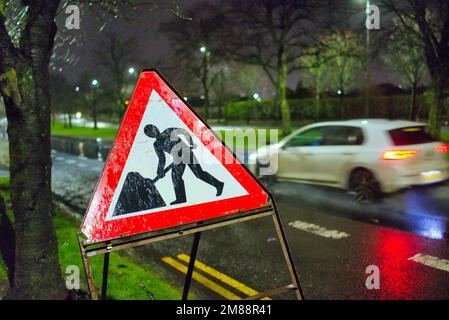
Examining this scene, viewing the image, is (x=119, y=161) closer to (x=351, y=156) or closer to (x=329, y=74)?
(x=351, y=156)

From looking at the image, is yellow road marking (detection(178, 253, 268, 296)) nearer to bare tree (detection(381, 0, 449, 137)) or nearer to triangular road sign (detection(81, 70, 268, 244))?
triangular road sign (detection(81, 70, 268, 244))

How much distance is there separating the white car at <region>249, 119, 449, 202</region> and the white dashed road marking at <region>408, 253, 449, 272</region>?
274cm

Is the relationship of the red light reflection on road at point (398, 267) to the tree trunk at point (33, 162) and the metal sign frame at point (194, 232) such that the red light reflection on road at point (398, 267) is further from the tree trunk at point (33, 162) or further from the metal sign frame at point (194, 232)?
the tree trunk at point (33, 162)

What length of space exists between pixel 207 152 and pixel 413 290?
3.34 m

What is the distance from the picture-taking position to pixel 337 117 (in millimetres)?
42344

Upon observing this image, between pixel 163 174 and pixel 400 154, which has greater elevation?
pixel 163 174

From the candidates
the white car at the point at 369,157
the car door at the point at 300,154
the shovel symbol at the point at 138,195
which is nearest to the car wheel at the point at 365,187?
the white car at the point at 369,157

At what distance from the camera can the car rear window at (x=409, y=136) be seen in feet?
26.7

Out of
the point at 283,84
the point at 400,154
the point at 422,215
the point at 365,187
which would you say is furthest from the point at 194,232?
the point at 283,84

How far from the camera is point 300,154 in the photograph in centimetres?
997

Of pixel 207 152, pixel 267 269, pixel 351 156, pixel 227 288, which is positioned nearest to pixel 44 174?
pixel 207 152

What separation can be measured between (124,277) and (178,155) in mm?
3030

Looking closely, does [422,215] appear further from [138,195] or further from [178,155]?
[138,195]

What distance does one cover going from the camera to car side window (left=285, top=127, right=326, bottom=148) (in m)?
9.70
